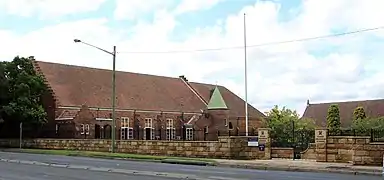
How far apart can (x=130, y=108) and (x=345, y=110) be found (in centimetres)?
5368

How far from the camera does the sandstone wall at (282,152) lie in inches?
1293

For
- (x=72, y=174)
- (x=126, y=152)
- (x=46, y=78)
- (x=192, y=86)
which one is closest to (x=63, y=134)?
(x=46, y=78)

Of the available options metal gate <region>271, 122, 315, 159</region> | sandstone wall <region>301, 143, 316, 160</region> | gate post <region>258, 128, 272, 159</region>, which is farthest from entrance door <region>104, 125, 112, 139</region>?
sandstone wall <region>301, 143, 316, 160</region>

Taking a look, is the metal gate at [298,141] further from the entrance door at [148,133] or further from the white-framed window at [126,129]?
the entrance door at [148,133]

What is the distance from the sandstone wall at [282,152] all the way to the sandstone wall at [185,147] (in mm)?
974

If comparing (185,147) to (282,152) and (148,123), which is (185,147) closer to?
(282,152)

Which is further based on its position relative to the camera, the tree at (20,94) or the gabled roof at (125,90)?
the gabled roof at (125,90)

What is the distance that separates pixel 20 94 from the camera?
5547 cm

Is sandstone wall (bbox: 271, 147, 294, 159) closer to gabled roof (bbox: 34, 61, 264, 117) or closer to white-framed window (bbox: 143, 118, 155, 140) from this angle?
gabled roof (bbox: 34, 61, 264, 117)

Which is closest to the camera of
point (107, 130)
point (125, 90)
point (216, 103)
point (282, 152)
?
point (282, 152)

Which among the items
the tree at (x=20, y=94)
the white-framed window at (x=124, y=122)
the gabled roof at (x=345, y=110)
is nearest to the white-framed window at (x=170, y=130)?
the white-framed window at (x=124, y=122)

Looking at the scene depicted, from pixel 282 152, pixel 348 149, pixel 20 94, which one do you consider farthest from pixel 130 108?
pixel 348 149

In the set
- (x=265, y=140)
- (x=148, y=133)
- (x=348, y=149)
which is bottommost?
(x=148, y=133)

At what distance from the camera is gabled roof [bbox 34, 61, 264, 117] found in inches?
2665
